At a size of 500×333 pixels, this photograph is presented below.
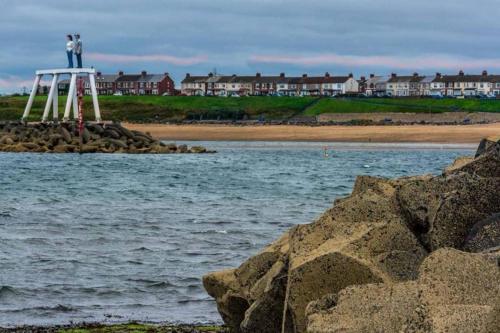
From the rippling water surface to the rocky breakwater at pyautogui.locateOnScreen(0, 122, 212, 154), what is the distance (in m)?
7.66

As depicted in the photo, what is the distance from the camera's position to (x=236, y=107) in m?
138

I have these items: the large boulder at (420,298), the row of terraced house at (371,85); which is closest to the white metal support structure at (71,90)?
the large boulder at (420,298)

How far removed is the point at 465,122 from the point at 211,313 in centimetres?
9586

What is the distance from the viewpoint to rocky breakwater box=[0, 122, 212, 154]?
209 feet

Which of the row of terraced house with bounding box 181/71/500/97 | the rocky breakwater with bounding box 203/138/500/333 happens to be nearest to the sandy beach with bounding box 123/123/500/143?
the rocky breakwater with bounding box 203/138/500/333

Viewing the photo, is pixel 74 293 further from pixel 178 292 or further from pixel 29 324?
pixel 29 324

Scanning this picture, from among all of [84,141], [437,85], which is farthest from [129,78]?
[84,141]

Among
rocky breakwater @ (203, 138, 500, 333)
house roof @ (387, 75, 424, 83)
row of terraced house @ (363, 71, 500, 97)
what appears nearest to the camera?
rocky breakwater @ (203, 138, 500, 333)

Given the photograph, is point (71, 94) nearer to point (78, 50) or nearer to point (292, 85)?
point (78, 50)

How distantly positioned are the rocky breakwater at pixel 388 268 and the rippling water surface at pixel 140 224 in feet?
11.5

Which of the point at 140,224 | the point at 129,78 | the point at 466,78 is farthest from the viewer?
the point at 129,78

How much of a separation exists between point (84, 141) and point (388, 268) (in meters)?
57.2

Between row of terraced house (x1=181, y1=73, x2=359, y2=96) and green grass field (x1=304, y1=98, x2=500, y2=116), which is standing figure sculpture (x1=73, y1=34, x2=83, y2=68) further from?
row of terraced house (x1=181, y1=73, x2=359, y2=96)

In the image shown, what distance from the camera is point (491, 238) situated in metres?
8.91
